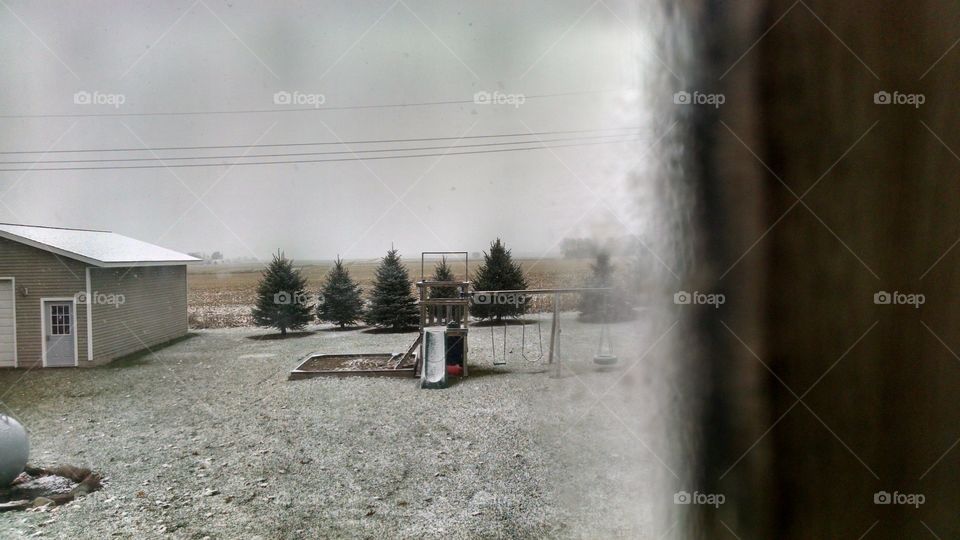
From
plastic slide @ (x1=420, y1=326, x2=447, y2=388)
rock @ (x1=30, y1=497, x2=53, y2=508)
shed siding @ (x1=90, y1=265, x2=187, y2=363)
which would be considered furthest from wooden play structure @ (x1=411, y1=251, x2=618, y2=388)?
rock @ (x1=30, y1=497, x2=53, y2=508)

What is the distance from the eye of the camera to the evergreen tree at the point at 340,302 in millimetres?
2066

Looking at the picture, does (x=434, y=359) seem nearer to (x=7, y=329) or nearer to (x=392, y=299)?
(x=392, y=299)

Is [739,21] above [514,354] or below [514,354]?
above

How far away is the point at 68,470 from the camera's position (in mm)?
1499

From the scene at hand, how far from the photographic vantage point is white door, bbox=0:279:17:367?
1.24 meters

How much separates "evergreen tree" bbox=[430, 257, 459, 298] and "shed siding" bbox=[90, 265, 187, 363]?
110cm

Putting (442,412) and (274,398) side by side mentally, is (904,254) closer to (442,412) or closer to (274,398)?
(442,412)

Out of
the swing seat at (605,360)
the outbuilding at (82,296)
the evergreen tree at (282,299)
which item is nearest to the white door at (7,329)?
the outbuilding at (82,296)

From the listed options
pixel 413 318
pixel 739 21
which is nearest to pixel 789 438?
pixel 739 21

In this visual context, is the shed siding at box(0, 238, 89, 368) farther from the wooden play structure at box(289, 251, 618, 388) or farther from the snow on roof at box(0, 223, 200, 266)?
the wooden play structure at box(289, 251, 618, 388)

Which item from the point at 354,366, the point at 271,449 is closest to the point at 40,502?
the point at 271,449

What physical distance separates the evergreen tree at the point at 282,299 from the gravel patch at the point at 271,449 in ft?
0.34

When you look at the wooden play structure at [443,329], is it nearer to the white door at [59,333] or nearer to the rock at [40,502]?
the white door at [59,333]

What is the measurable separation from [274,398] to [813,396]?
2.38 m
